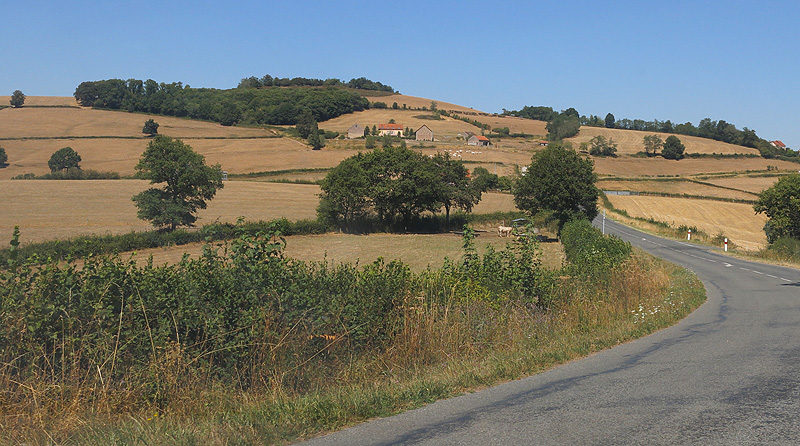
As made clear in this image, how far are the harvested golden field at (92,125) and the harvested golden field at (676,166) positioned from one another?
67226mm

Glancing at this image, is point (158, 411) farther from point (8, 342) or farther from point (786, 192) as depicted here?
point (786, 192)

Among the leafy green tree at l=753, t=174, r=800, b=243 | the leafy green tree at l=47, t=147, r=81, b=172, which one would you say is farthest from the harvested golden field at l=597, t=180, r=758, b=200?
the leafy green tree at l=47, t=147, r=81, b=172

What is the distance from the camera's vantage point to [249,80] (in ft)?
652

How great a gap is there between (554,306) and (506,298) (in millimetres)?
1831

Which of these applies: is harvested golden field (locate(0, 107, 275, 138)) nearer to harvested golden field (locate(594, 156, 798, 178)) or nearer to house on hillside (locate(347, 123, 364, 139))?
house on hillside (locate(347, 123, 364, 139))

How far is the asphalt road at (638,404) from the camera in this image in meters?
5.36

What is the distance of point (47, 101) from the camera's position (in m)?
132

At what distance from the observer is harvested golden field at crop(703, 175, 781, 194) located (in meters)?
96.7

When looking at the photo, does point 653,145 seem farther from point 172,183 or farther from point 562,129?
point 172,183

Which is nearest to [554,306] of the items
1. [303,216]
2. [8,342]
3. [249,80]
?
[8,342]

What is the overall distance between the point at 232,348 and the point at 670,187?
10675 centimetres

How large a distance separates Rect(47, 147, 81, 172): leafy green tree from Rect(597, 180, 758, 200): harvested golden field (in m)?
79.6

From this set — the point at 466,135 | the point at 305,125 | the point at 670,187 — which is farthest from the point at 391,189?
the point at 466,135

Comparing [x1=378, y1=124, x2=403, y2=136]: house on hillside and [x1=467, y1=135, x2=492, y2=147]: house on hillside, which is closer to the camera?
[x1=467, y1=135, x2=492, y2=147]: house on hillside
